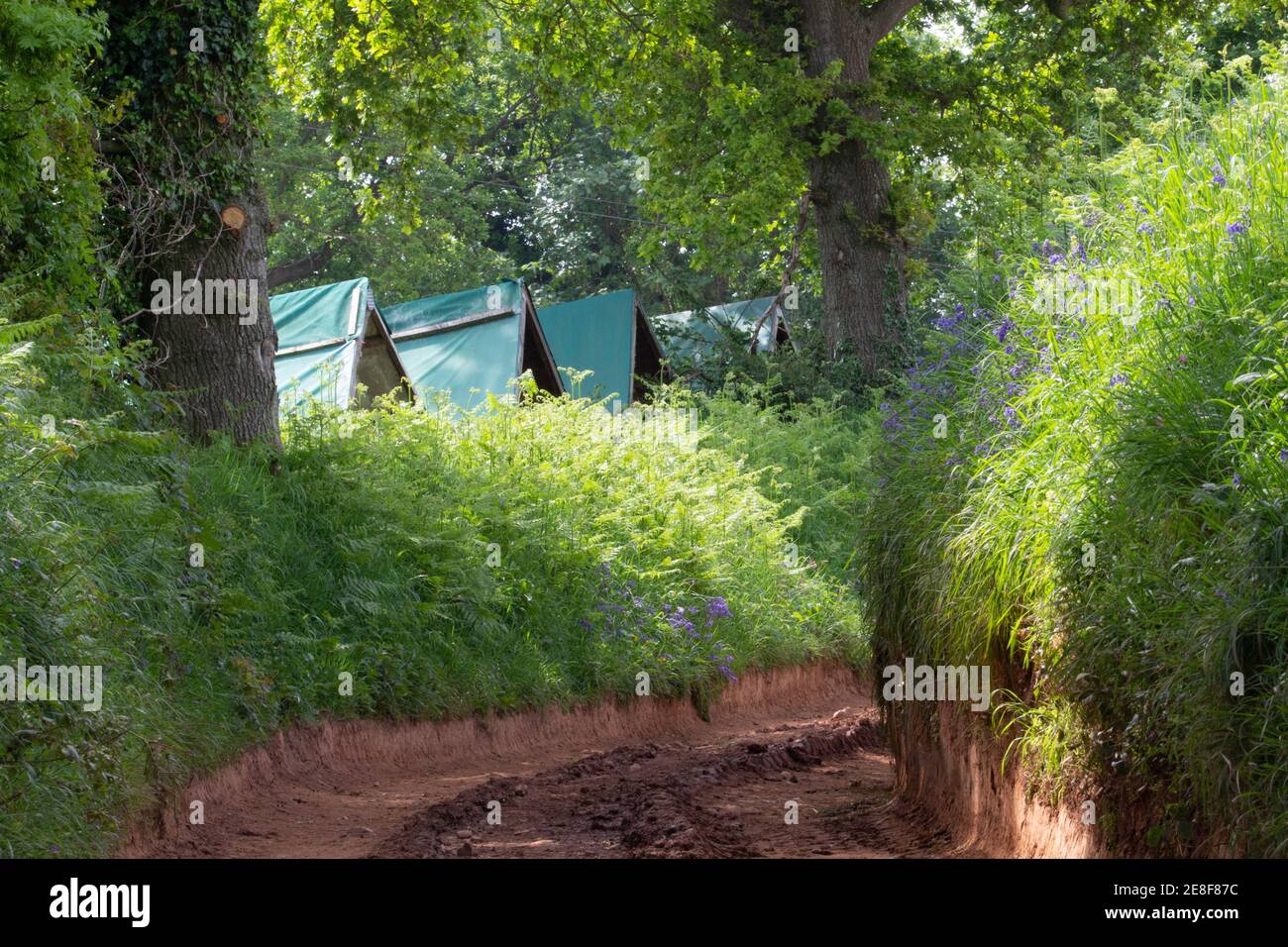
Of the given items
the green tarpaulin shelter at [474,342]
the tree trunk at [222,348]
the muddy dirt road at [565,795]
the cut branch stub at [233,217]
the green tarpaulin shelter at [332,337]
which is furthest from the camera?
the green tarpaulin shelter at [474,342]

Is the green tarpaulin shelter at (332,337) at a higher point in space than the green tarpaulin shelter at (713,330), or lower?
lower

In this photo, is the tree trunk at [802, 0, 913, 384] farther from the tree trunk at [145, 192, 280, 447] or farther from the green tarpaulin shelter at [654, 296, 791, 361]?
the tree trunk at [145, 192, 280, 447]

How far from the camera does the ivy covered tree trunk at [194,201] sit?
11.5 m

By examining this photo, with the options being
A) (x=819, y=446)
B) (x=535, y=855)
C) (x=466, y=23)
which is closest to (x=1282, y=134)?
(x=535, y=855)

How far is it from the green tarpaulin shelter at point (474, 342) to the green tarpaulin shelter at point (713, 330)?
366 cm

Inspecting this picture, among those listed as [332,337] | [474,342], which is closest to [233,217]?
[332,337]

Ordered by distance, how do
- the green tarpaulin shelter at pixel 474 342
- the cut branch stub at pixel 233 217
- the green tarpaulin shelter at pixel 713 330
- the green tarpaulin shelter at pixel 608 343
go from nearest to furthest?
the cut branch stub at pixel 233 217 < the green tarpaulin shelter at pixel 474 342 < the green tarpaulin shelter at pixel 608 343 < the green tarpaulin shelter at pixel 713 330

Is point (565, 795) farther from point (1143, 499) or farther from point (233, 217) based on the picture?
point (233, 217)

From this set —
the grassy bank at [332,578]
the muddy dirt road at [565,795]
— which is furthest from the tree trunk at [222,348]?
the muddy dirt road at [565,795]

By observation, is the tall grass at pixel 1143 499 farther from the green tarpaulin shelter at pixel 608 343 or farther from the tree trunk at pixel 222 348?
the green tarpaulin shelter at pixel 608 343

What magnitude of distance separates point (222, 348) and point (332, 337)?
833 centimetres

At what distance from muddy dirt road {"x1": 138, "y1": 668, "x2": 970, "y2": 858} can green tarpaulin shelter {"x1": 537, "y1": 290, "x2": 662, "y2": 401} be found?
48.1 ft

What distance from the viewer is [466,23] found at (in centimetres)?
1780

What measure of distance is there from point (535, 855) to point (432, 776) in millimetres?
3019
